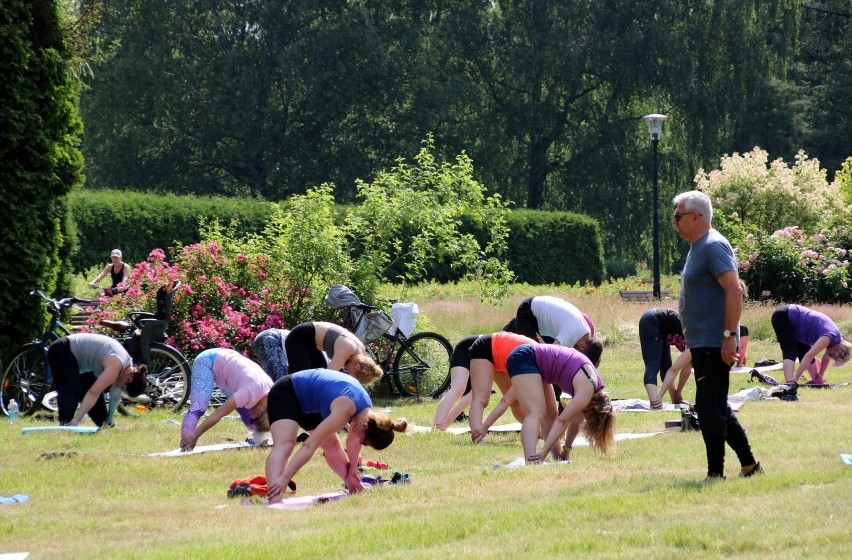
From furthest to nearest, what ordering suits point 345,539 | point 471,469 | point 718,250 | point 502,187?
point 502,187 → point 471,469 → point 718,250 → point 345,539

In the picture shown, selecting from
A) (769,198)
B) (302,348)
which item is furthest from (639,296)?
(302,348)

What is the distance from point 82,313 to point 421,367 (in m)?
4.79

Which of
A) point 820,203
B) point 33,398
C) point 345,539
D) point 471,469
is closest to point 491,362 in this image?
point 471,469

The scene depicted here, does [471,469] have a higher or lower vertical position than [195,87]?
lower

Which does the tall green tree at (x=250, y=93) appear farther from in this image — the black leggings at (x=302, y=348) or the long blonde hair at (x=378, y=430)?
the long blonde hair at (x=378, y=430)

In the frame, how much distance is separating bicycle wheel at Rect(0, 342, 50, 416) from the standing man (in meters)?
8.57

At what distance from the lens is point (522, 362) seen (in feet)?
32.8

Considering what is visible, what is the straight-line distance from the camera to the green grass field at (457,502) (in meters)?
6.62

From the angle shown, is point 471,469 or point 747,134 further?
point 747,134

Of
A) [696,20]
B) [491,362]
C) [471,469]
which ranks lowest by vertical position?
[471,469]

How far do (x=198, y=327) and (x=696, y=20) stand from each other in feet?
115

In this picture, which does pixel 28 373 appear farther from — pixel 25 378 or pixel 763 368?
pixel 763 368

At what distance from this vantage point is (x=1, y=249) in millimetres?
14836

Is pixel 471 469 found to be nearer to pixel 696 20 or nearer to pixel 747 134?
pixel 696 20
